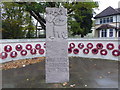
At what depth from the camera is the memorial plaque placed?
4.32 metres

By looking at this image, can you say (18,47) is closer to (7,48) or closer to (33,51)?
(7,48)

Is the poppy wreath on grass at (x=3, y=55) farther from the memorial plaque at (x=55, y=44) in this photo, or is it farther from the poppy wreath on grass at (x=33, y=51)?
the memorial plaque at (x=55, y=44)

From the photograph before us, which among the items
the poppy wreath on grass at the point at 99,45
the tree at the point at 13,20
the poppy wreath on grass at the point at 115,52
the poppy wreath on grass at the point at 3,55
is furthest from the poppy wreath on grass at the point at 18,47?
the poppy wreath on grass at the point at 115,52

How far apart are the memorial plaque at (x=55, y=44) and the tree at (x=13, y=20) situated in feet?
23.6

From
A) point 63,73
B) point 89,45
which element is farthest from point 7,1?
point 63,73

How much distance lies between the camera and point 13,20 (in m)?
10.3

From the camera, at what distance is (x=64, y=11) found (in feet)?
14.3

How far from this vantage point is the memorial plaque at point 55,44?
4.32 meters

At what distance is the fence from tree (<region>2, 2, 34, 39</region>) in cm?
305

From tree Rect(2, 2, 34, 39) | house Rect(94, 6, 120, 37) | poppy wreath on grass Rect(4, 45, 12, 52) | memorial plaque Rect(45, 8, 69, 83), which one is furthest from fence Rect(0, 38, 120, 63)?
house Rect(94, 6, 120, 37)

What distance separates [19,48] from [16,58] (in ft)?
2.65

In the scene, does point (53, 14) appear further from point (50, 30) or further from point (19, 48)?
point (19, 48)

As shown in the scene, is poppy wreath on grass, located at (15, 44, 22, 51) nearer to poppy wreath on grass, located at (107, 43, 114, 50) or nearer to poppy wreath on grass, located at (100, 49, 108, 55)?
poppy wreath on grass, located at (100, 49, 108, 55)

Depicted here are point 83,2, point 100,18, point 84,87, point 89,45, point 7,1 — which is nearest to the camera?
point 84,87
